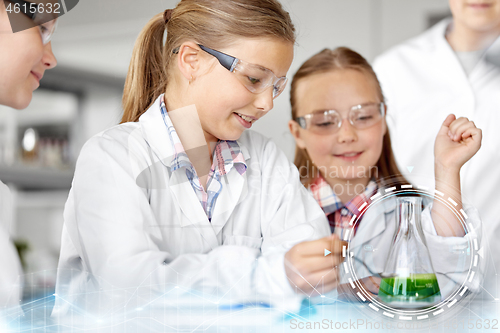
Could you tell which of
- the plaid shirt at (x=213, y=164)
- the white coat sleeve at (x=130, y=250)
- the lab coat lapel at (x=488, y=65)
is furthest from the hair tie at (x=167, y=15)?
the lab coat lapel at (x=488, y=65)

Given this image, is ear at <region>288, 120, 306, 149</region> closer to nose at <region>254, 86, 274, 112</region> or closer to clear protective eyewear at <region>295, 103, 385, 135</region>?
clear protective eyewear at <region>295, 103, 385, 135</region>

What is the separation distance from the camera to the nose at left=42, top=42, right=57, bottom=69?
2.38 ft

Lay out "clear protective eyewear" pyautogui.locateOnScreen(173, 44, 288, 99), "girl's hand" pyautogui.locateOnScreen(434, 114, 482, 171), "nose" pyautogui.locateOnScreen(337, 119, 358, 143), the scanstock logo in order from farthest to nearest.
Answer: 1. "nose" pyautogui.locateOnScreen(337, 119, 358, 143)
2. "girl's hand" pyautogui.locateOnScreen(434, 114, 482, 171)
3. "clear protective eyewear" pyautogui.locateOnScreen(173, 44, 288, 99)
4. the scanstock logo

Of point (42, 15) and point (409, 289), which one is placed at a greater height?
point (42, 15)

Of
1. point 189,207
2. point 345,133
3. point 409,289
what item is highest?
point 345,133

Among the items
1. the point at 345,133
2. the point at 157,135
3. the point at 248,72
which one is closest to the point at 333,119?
the point at 345,133

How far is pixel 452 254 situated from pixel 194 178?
451 mm

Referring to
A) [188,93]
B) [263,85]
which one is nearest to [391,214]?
[263,85]

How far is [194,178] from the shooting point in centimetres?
80

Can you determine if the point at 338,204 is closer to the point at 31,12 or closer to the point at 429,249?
the point at 429,249

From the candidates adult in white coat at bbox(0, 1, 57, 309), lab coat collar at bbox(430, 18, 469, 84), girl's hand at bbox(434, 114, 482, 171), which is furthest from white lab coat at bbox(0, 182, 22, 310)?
lab coat collar at bbox(430, 18, 469, 84)

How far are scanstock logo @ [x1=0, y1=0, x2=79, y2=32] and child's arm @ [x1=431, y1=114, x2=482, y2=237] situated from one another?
27.5 inches

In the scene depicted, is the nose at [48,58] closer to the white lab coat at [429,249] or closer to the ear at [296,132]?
the ear at [296,132]

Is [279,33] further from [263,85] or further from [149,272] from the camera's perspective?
[149,272]
